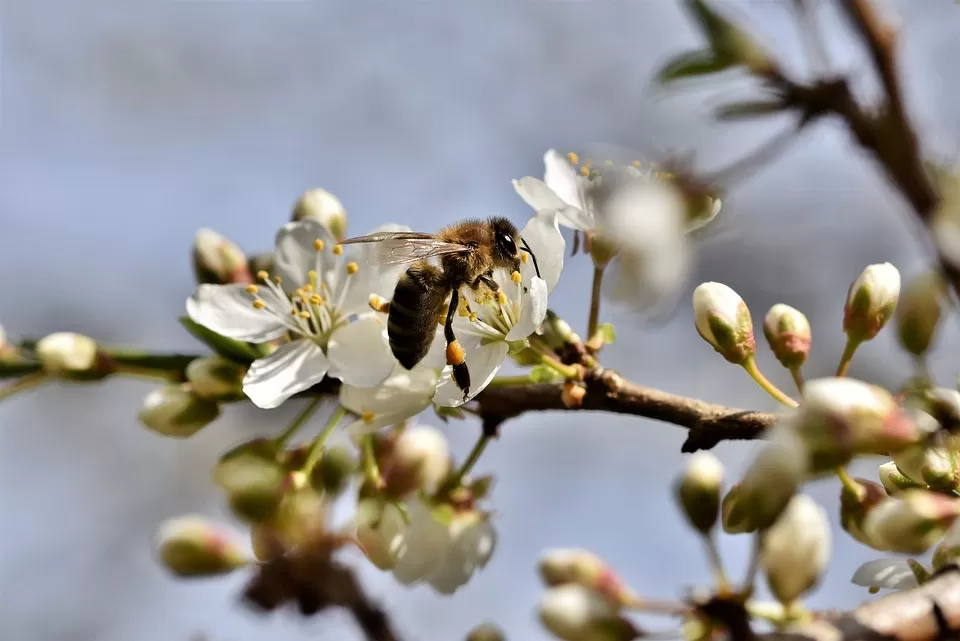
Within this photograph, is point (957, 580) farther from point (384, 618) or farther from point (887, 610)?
point (384, 618)

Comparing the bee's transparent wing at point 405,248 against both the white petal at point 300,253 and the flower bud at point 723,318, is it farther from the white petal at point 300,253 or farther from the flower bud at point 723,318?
the flower bud at point 723,318

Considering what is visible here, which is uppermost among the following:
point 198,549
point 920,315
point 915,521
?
point 920,315

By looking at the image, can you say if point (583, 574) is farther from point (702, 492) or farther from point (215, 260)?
point (215, 260)

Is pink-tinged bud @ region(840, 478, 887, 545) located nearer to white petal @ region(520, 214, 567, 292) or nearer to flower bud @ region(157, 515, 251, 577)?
white petal @ region(520, 214, 567, 292)

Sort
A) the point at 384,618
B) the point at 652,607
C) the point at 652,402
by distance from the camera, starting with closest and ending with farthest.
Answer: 1. the point at 384,618
2. the point at 652,402
3. the point at 652,607

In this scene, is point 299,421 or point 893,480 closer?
point 893,480

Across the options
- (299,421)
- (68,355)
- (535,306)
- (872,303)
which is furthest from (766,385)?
(68,355)

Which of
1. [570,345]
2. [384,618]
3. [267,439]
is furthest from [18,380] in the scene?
[570,345]
